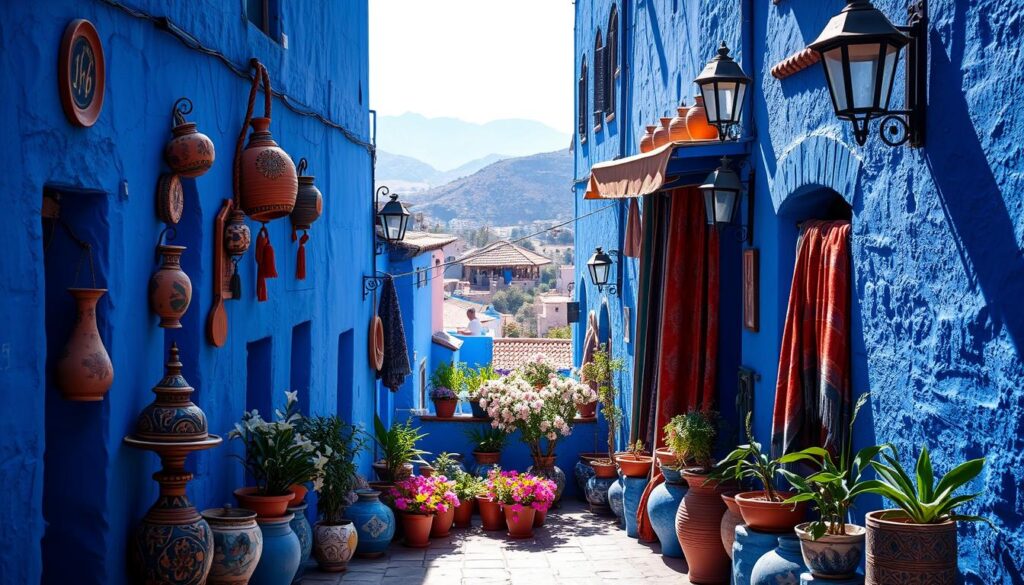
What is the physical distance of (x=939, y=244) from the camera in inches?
193

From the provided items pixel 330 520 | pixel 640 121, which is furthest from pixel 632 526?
pixel 640 121

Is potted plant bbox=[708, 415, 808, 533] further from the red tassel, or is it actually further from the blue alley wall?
the red tassel

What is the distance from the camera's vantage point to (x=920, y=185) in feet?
16.6

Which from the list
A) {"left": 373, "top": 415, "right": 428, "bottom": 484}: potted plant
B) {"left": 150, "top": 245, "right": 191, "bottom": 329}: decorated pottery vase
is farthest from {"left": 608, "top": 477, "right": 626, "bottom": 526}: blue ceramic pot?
{"left": 150, "top": 245, "right": 191, "bottom": 329}: decorated pottery vase

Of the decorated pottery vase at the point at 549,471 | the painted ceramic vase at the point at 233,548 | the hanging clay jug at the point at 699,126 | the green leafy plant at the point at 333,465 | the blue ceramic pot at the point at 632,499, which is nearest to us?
the painted ceramic vase at the point at 233,548

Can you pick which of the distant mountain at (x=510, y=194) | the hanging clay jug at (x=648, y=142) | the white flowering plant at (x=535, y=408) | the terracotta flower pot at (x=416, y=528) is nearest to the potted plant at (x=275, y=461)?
the terracotta flower pot at (x=416, y=528)

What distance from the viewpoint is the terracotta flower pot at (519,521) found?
35.9 feet

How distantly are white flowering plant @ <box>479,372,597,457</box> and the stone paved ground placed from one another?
1580 mm

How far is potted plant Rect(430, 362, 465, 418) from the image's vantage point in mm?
14516

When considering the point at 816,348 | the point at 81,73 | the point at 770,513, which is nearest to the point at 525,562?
the point at 770,513

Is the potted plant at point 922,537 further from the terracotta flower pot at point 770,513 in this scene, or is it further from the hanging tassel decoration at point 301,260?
the hanging tassel decoration at point 301,260

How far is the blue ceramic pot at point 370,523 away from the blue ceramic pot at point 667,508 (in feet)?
7.29

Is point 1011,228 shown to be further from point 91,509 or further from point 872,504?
point 91,509

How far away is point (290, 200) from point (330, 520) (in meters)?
2.98
